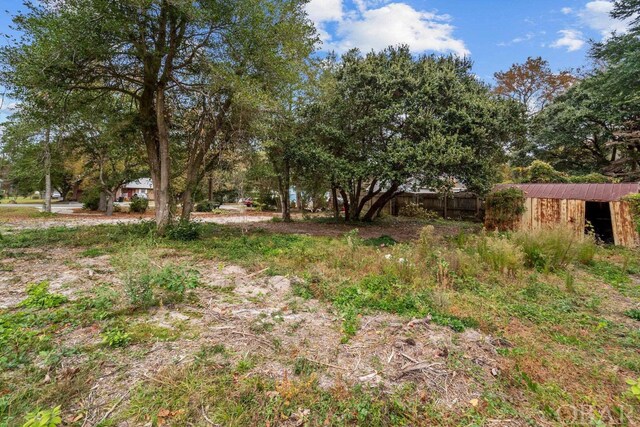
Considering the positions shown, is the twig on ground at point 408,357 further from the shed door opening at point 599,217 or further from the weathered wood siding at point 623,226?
the shed door opening at point 599,217

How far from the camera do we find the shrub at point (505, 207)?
32.1 ft

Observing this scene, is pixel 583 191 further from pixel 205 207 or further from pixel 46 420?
pixel 205 207

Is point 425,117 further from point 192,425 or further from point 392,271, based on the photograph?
point 192,425

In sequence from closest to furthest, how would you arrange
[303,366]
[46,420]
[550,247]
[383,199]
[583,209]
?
[46,420] < [303,366] < [550,247] < [583,209] < [383,199]

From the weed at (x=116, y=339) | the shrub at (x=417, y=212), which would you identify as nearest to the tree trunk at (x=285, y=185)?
the shrub at (x=417, y=212)

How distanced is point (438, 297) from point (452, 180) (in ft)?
22.1

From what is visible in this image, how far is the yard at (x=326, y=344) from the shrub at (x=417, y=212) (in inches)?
429

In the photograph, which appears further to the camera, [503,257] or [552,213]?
[552,213]

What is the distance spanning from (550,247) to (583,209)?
177 inches

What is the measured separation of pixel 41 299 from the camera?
137 inches

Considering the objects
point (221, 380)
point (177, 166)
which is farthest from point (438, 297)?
point (177, 166)

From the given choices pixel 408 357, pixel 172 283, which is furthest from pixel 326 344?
pixel 172 283

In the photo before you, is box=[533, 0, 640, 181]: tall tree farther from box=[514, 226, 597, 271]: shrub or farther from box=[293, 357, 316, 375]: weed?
box=[293, 357, 316, 375]: weed

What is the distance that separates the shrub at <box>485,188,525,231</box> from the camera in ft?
32.1
